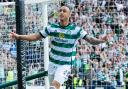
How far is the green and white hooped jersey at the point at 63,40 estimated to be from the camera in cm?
694

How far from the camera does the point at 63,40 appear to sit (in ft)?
22.8

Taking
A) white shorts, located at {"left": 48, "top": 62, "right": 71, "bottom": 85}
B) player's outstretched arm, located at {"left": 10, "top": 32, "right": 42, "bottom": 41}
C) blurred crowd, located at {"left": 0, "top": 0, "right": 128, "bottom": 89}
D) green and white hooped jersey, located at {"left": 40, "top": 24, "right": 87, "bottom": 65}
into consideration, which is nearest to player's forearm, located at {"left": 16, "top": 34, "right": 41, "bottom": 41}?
player's outstretched arm, located at {"left": 10, "top": 32, "right": 42, "bottom": 41}

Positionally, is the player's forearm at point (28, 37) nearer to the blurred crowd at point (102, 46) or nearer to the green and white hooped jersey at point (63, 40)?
the green and white hooped jersey at point (63, 40)

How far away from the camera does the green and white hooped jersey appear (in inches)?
273

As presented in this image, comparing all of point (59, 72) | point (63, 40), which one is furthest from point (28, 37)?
point (59, 72)

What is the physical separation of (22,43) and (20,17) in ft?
1.47

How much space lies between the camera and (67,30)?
22.7 ft

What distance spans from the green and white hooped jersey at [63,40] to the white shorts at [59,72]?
64 millimetres

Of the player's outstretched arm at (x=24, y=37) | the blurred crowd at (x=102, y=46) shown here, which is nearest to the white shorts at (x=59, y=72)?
the player's outstretched arm at (x=24, y=37)

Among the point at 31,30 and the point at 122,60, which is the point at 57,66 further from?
the point at 122,60

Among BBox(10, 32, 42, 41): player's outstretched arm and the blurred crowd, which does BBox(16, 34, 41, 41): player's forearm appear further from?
the blurred crowd

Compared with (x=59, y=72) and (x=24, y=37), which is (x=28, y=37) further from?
(x=59, y=72)

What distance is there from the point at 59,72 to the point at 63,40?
0.46 m

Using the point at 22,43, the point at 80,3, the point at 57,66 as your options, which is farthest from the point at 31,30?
the point at 22,43
